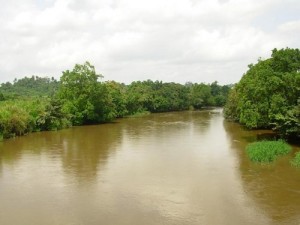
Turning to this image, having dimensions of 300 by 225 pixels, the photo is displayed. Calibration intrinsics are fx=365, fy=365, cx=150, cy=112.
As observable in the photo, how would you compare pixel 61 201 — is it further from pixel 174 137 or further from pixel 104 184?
pixel 174 137

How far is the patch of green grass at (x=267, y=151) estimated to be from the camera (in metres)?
22.0

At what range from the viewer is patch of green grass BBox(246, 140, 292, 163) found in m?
22.0

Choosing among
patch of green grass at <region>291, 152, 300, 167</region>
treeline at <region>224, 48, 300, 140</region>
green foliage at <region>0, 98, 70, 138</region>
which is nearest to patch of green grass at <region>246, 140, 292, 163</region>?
patch of green grass at <region>291, 152, 300, 167</region>

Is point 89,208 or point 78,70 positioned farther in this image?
point 78,70

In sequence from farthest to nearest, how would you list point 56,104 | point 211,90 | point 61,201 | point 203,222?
point 211,90 < point 56,104 < point 61,201 < point 203,222

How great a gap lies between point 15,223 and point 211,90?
285 ft

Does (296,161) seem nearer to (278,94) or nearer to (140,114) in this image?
(278,94)

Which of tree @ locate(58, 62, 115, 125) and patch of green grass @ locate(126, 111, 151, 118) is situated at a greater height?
tree @ locate(58, 62, 115, 125)

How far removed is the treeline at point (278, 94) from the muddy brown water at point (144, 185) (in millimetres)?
3009

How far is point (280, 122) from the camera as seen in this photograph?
86.6 ft

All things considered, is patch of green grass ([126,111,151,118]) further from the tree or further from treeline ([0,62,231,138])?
the tree

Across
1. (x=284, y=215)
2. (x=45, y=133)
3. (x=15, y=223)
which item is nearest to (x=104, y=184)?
(x=15, y=223)

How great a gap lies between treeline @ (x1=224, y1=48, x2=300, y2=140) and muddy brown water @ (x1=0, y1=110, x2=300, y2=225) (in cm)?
301

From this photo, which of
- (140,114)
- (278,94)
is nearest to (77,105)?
(140,114)
